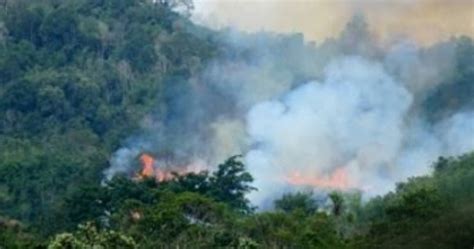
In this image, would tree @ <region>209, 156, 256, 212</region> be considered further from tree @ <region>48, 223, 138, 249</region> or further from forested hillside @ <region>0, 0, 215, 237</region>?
tree @ <region>48, 223, 138, 249</region>

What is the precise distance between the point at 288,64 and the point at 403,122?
13834 mm

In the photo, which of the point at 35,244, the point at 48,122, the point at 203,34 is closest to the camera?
the point at 35,244

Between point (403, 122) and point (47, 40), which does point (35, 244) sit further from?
point (47, 40)

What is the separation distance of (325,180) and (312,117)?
506 cm

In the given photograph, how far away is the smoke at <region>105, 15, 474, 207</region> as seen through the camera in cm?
7181

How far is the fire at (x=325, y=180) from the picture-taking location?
7150 centimetres

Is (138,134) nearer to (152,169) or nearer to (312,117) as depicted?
(152,169)

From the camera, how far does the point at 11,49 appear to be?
8450 cm

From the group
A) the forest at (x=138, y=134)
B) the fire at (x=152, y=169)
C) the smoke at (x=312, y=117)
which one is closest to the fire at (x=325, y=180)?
the smoke at (x=312, y=117)

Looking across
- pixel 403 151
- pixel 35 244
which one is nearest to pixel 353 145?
pixel 403 151

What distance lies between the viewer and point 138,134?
7694 cm

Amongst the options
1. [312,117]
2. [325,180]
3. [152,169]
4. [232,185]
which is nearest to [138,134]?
[152,169]

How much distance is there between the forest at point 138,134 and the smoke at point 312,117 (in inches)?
12.2

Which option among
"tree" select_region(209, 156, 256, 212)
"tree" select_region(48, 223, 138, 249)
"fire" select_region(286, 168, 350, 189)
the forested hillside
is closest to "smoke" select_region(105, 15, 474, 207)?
"fire" select_region(286, 168, 350, 189)
